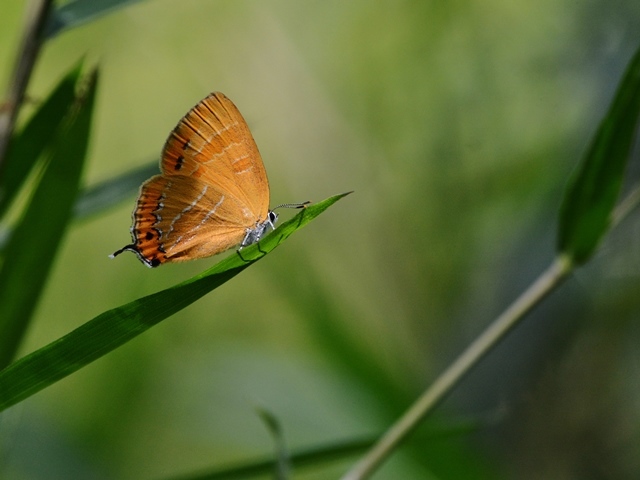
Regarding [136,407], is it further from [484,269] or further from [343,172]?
[484,269]

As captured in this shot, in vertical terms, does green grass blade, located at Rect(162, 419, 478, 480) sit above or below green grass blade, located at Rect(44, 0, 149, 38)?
below

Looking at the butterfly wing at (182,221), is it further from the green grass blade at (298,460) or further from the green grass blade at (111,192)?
the green grass blade at (298,460)

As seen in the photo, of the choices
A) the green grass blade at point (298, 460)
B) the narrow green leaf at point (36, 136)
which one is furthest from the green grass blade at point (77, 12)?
the green grass blade at point (298, 460)

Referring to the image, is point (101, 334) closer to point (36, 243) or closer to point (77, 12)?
point (36, 243)

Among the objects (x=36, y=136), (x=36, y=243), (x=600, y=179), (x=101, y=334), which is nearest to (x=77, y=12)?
(x=36, y=136)

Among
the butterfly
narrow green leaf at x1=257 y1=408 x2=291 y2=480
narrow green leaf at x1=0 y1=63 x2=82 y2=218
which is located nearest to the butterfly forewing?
the butterfly

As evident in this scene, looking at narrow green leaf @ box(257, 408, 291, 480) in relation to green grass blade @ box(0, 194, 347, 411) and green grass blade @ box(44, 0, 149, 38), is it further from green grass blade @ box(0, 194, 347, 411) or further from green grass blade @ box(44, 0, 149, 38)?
green grass blade @ box(44, 0, 149, 38)
